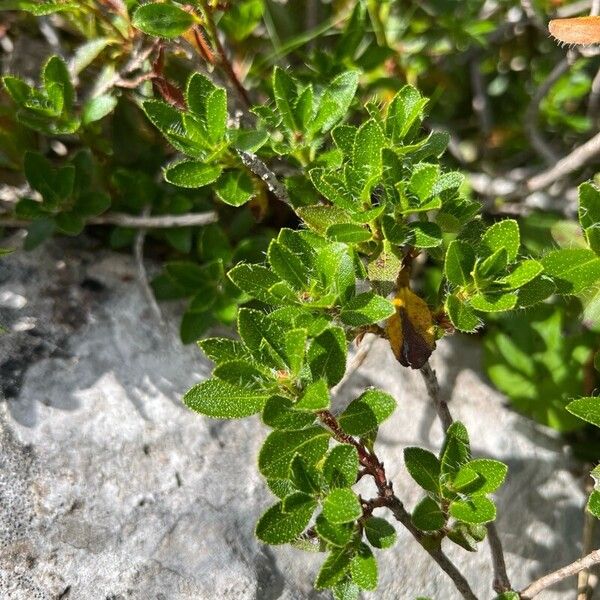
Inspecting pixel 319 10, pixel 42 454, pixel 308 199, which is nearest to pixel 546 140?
pixel 319 10

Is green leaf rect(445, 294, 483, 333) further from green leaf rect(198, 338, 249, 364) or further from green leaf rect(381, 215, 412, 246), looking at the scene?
green leaf rect(198, 338, 249, 364)

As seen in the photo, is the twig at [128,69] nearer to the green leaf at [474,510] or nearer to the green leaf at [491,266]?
the green leaf at [491,266]

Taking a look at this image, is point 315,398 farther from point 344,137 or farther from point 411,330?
point 344,137

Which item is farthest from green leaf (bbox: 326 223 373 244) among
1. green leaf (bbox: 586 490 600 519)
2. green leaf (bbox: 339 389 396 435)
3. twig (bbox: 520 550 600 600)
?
twig (bbox: 520 550 600 600)

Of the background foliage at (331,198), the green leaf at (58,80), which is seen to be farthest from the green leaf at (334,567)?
the green leaf at (58,80)

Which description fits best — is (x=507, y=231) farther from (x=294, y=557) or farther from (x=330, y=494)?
(x=294, y=557)
